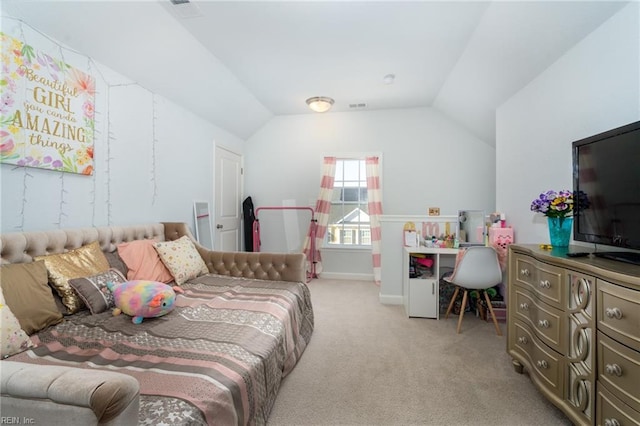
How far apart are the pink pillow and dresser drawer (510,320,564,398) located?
2.61m

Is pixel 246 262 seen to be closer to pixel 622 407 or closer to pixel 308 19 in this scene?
pixel 308 19

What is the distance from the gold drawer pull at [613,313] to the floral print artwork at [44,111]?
315 cm

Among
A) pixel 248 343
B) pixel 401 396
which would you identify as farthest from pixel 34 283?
pixel 401 396

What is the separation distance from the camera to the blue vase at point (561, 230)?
1.87m

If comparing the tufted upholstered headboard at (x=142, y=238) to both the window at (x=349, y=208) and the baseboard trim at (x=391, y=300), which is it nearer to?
the baseboard trim at (x=391, y=300)

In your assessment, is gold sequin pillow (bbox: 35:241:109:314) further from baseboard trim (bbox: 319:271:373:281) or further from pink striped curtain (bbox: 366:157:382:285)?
pink striped curtain (bbox: 366:157:382:285)

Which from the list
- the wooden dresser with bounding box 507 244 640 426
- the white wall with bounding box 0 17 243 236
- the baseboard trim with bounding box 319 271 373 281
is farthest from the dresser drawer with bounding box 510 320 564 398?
the white wall with bounding box 0 17 243 236

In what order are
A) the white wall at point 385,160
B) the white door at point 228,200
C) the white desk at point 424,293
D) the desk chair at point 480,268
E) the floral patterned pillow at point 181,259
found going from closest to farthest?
1. the floral patterned pillow at point 181,259
2. the desk chair at point 480,268
3. the white desk at point 424,293
4. the white door at point 228,200
5. the white wall at point 385,160

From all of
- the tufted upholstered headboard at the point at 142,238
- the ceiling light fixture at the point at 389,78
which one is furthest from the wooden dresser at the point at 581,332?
the ceiling light fixture at the point at 389,78

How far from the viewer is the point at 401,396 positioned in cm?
174

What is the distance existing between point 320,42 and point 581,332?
9.10 ft

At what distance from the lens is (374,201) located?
4.50m

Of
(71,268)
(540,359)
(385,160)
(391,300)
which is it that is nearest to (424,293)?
(391,300)

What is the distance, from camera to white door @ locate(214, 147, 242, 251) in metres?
4.09
